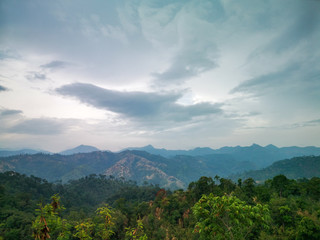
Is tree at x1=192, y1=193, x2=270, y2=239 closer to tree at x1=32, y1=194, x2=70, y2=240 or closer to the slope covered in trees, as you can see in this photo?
the slope covered in trees

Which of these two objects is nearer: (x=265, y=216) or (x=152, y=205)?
(x=265, y=216)

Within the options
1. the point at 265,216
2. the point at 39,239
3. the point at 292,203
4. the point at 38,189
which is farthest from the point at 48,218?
the point at 38,189

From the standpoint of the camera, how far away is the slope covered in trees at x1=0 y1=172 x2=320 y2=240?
24.2 feet

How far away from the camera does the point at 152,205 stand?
5581 centimetres

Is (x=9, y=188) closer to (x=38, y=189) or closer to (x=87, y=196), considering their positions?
(x=38, y=189)

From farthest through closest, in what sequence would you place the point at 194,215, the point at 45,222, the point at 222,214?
the point at 194,215, the point at 222,214, the point at 45,222

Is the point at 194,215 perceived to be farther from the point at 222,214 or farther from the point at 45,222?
the point at 45,222

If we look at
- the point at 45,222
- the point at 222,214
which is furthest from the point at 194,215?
the point at 45,222

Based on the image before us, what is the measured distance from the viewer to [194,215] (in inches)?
337

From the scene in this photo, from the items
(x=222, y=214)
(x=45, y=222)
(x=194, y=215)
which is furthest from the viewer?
(x=194, y=215)

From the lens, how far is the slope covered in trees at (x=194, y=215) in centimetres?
739

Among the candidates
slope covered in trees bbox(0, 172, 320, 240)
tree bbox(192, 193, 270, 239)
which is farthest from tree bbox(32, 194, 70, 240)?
tree bbox(192, 193, 270, 239)

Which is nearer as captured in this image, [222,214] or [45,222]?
[45,222]

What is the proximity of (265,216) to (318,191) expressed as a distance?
4924cm
